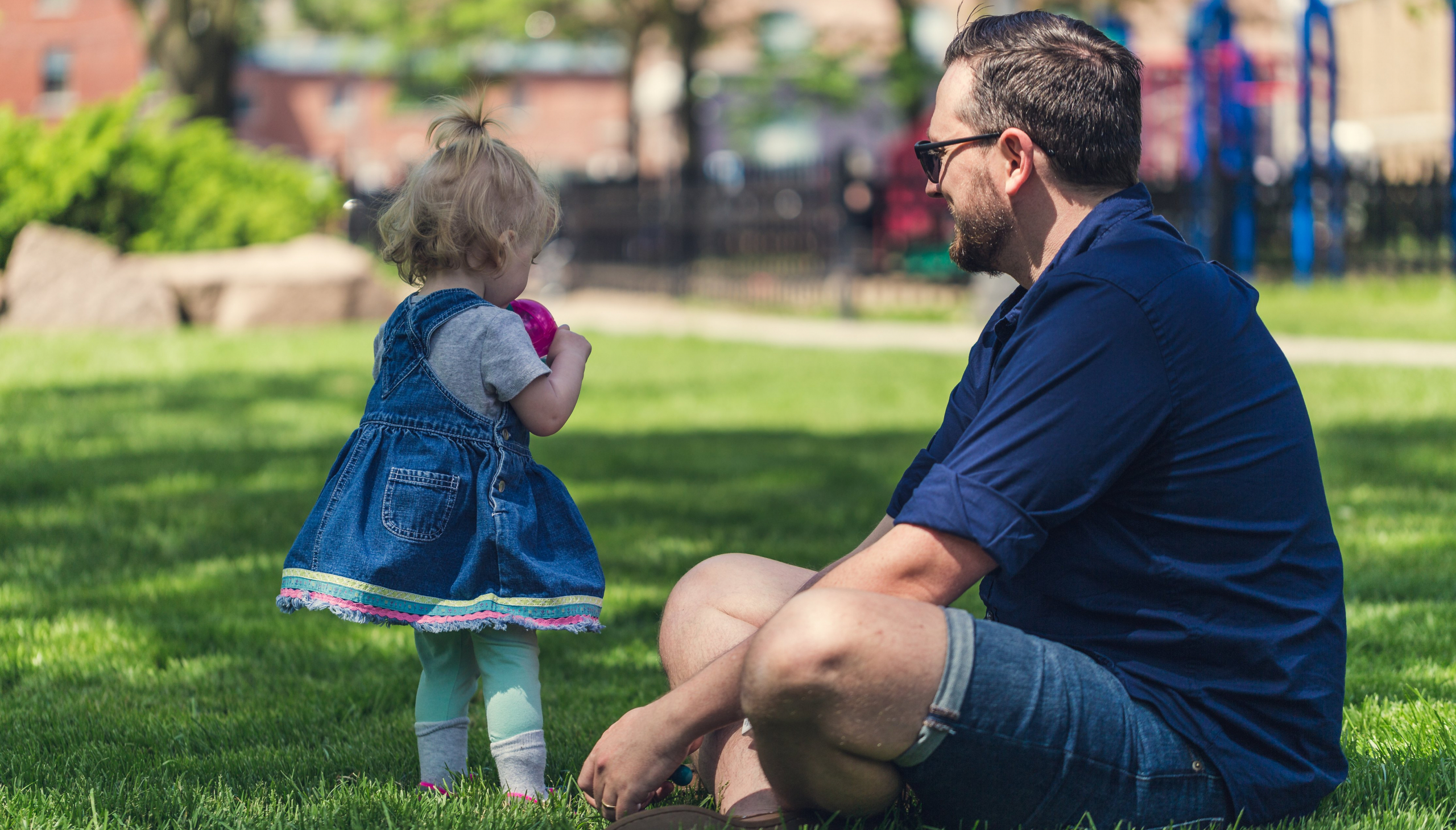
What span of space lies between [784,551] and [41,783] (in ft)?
8.59

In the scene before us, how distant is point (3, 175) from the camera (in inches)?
456

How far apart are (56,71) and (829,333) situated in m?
39.1

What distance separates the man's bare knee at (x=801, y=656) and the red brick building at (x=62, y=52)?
149 ft

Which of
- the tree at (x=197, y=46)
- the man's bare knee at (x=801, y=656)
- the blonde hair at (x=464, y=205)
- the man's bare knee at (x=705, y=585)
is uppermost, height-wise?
the tree at (x=197, y=46)

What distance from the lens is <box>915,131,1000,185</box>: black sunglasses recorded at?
2297 millimetres

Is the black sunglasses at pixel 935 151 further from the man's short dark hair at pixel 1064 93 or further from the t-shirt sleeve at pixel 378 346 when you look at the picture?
the t-shirt sleeve at pixel 378 346

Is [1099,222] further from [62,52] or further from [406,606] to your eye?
[62,52]

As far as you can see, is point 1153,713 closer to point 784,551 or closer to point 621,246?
point 784,551

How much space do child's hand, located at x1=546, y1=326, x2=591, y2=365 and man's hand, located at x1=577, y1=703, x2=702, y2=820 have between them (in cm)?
78

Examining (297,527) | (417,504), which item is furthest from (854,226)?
(417,504)

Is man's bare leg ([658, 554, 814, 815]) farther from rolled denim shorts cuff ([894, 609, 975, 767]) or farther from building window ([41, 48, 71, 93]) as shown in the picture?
building window ([41, 48, 71, 93])

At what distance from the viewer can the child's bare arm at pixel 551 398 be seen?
2643 millimetres

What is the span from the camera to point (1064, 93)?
2197 mm


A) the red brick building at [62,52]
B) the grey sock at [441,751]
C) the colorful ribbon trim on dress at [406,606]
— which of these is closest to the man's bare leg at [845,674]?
the colorful ribbon trim on dress at [406,606]
